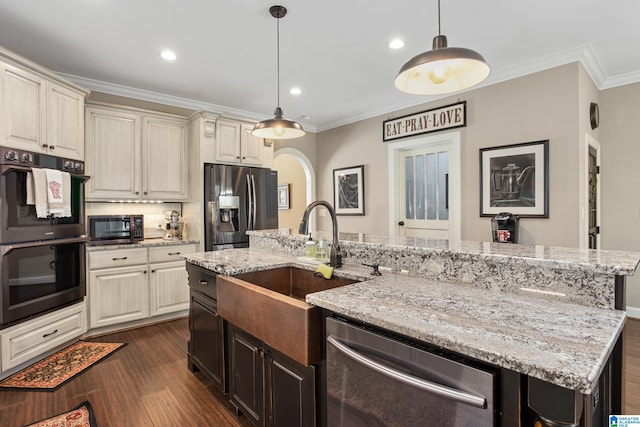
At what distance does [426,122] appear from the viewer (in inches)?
169

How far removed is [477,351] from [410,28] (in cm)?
266

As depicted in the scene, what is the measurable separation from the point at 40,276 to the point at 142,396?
53.9 inches

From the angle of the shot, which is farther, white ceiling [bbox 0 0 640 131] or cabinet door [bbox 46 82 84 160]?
cabinet door [bbox 46 82 84 160]

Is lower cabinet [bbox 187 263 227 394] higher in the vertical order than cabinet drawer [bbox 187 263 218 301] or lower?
lower

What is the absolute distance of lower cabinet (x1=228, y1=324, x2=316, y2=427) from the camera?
58.3 inches

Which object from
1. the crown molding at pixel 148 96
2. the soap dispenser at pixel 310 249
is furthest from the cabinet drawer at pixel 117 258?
the soap dispenser at pixel 310 249

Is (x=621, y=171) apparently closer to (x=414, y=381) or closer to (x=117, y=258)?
(x=414, y=381)

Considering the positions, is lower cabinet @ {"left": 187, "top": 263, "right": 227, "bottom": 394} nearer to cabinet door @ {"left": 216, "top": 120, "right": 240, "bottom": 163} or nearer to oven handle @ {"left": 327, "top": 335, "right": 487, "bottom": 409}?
oven handle @ {"left": 327, "top": 335, "right": 487, "bottom": 409}

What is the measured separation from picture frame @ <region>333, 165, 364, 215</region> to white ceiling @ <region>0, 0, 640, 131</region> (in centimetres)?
148

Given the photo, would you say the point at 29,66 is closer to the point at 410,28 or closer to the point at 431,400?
the point at 410,28

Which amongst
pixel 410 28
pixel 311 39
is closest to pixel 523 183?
pixel 410 28

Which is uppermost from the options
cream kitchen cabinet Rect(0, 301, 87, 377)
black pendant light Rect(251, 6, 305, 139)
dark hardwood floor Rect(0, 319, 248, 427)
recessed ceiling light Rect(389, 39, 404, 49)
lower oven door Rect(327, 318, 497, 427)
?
recessed ceiling light Rect(389, 39, 404, 49)

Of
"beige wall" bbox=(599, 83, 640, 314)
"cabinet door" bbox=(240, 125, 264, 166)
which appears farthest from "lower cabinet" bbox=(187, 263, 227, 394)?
"beige wall" bbox=(599, 83, 640, 314)

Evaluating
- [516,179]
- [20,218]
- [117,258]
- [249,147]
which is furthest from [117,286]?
[516,179]
